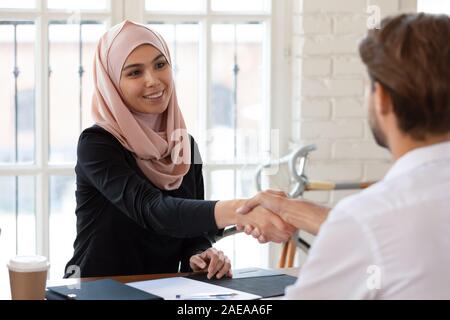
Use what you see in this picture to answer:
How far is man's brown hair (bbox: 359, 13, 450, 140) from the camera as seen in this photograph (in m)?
1.12

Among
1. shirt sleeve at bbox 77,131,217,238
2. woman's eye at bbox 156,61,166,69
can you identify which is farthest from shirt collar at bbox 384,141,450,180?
woman's eye at bbox 156,61,166,69

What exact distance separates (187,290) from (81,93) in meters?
1.66

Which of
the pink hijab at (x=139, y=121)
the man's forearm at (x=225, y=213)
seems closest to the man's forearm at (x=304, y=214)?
the man's forearm at (x=225, y=213)

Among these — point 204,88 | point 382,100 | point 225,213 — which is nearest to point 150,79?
point 225,213

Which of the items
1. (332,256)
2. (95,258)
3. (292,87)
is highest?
(292,87)

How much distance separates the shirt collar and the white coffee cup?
0.70 m

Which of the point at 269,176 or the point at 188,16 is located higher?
the point at 188,16

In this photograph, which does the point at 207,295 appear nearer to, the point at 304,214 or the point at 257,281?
the point at 257,281

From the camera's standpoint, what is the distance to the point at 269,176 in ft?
10.3

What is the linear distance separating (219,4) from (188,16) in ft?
0.44

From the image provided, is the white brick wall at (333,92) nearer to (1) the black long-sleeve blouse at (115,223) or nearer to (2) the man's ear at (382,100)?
(1) the black long-sleeve blouse at (115,223)

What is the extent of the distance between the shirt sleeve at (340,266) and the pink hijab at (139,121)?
1.13m
